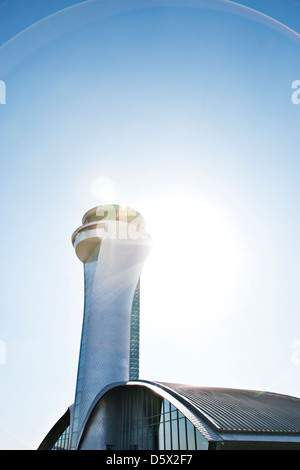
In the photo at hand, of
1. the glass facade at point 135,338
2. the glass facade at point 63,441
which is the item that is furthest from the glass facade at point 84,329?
the glass facade at point 135,338

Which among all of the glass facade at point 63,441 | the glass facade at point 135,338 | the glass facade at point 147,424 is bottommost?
the glass facade at point 63,441

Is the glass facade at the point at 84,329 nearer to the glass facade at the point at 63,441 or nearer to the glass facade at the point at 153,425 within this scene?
the glass facade at the point at 63,441

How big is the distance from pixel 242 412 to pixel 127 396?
1299 centimetres

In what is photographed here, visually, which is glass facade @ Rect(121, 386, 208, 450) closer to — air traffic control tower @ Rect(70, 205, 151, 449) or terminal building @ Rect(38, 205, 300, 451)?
terminal building @ Rect(38, 205, 300, 451)

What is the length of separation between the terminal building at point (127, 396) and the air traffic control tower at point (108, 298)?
0.37 feet

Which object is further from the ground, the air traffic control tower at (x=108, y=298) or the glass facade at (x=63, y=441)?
the air traffic control tower at (x=108, y=298)

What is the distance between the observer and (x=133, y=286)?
4531 cm

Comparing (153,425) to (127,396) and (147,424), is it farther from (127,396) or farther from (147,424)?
(127,396)

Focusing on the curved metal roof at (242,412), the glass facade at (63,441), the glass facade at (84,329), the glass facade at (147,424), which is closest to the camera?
the curved metal roof at (242,412)

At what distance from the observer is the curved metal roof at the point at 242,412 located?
57.4 ft

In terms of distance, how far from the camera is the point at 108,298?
43531 millimetres

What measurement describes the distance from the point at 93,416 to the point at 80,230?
24892 mm

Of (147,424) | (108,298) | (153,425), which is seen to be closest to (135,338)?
(108,298)
